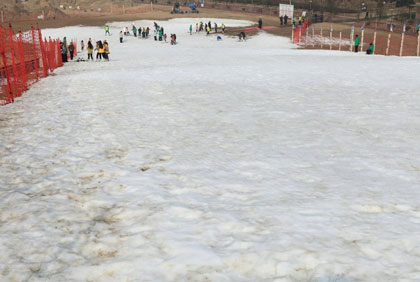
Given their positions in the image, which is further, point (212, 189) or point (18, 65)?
point (18, 65)

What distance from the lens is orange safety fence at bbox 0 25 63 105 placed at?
12.6 metres

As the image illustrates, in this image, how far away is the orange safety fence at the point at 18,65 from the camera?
12615 millimetres

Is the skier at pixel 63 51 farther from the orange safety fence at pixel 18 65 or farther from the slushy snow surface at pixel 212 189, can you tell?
the slushy snow surface at pixel 212 189

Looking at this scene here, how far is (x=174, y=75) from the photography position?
16.7 meters

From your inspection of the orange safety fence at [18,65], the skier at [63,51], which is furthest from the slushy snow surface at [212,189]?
the skier at [63,51]

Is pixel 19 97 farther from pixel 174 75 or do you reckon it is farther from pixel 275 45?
pixel 275 45

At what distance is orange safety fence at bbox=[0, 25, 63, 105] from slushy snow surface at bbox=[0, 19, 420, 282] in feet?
6.49

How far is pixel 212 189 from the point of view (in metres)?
5.43

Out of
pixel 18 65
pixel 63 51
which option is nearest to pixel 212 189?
pixel 18 65

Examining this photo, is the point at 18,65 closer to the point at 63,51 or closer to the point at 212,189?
the point at 63,51

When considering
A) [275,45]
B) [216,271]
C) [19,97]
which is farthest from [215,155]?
[275,45]

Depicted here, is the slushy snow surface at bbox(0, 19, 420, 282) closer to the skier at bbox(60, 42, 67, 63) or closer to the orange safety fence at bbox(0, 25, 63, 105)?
the orange safety fence at bbox(0, 25, 63, 105)

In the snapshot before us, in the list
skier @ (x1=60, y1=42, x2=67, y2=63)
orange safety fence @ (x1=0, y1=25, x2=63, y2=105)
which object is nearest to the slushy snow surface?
orange safety fence @ (x1=0, y1=25, x2=63, y2=105)

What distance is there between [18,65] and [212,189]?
16016mm
